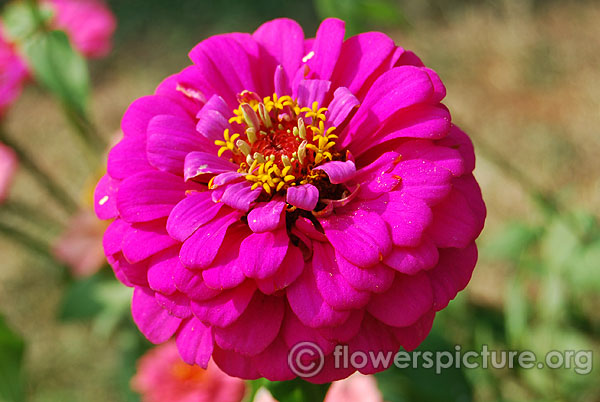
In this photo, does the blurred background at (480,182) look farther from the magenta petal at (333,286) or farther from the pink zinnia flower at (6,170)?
the magenta petal at (333,286)

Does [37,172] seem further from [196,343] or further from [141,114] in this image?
[196,343]

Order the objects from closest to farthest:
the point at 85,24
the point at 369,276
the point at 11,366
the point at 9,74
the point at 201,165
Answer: the point at 369,276 → the point at 201,165 → the point at 11,366 → the point at 9,74 → the point at 85,24

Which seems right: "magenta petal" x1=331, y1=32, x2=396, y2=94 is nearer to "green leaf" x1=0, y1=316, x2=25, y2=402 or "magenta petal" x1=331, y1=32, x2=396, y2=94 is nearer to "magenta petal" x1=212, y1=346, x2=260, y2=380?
"magenta petal" x1=212, y1=346, x2=260, y2=380

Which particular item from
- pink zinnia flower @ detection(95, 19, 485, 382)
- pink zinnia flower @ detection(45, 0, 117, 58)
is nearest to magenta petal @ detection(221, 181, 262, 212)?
pink zinnia flower @ detection(95, 19, 485, 382)

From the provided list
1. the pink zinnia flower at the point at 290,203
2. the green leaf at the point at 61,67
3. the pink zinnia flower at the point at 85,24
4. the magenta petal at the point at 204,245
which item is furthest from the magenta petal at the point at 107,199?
the pink zinnia flower at the point at 85,24

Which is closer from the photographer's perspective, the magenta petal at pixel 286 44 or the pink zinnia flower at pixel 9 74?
the magenta petal at pixel 286 44

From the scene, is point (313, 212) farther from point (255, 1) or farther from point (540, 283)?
point (255, 1)

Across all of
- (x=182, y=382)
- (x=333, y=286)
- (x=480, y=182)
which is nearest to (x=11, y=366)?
(x=182, y=382)
